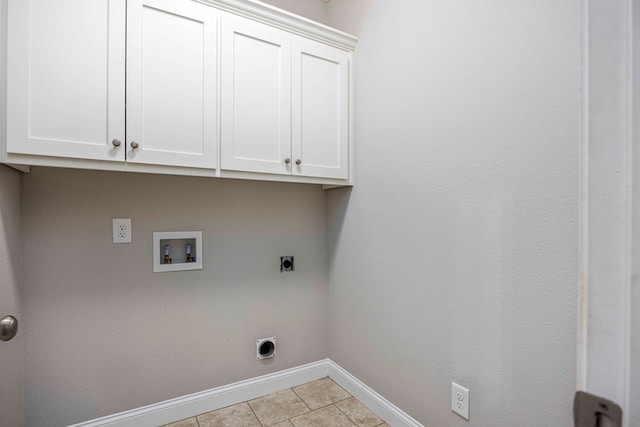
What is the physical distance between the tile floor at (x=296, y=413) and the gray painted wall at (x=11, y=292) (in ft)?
2.19

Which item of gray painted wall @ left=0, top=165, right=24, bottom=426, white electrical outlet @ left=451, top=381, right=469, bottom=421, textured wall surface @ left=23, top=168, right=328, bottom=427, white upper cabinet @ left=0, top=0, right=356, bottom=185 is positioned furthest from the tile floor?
white upper cabinet @ left=0, top=0, right=356, bottom=185

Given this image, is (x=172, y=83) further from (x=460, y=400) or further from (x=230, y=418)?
(x=460, y=400)

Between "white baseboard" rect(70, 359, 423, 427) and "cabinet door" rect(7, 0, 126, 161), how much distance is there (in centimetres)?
127

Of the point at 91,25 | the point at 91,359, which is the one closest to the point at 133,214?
the point at 91,359

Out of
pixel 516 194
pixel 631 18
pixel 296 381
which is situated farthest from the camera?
pixel 296 381

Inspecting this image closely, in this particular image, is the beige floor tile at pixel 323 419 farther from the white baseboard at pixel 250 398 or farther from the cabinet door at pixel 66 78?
the cabinet door at pixel 66 78

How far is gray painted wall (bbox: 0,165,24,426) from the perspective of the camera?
4.02 ft

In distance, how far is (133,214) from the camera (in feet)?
5.29

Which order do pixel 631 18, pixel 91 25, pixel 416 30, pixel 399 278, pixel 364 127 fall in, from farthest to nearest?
pixel 364 127
pixel 399 278
pixel 416 30
pixel 91 25
pixel 631 18

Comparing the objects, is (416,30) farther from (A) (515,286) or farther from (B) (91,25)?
(B) (91,25)

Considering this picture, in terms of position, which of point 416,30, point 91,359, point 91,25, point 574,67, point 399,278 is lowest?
point 91,359

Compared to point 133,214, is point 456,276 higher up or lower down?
lower down

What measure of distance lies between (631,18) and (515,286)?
0.95 m

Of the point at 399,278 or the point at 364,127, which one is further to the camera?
the point at 364,127
